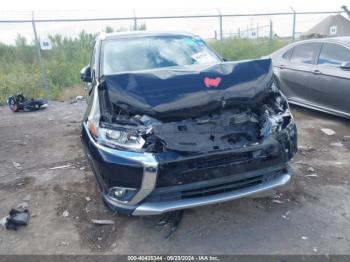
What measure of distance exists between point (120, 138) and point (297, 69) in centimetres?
476

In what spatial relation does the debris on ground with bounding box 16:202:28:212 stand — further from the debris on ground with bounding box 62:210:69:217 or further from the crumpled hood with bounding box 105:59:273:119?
the crumpled hood with bounding box 105:59:273:119

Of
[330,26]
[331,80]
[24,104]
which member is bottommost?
[24,104]

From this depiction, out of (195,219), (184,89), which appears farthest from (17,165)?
(184,89)

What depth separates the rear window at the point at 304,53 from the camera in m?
6.12

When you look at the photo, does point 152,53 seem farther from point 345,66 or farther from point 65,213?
point 345,66

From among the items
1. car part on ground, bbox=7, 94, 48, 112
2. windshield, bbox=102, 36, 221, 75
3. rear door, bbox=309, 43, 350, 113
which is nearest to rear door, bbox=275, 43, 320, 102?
rear door, bbox=309, 43, 350, 113

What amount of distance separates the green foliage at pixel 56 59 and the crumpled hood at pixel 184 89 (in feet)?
24.2

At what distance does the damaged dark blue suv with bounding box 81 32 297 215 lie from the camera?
8.55 ft

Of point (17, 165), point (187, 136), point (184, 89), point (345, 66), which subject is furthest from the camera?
point (345, 66)

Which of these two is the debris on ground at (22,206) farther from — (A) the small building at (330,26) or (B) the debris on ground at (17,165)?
(A) the small building at (330,26)

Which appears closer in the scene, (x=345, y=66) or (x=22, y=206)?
(x=22, y=206)

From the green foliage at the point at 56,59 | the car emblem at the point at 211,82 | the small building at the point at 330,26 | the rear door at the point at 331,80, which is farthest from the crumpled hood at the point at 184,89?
the small building at the point at 330,26

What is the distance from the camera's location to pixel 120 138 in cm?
272

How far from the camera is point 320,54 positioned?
5.96m
